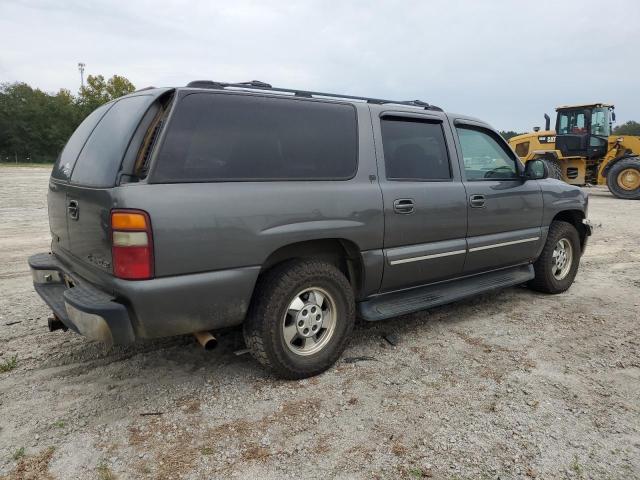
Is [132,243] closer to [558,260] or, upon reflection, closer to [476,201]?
[476,201]

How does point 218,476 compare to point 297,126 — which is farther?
point 297,126

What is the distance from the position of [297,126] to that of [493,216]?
2054 millimetres

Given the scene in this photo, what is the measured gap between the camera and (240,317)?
2.84 meters

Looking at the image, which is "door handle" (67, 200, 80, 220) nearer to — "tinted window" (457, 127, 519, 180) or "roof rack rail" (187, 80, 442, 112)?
"roof rack rail" (187, 80, 442, 112)

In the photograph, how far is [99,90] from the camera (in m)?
56.5

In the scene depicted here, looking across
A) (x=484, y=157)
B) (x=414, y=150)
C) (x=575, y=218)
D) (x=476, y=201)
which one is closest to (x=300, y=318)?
(x=414, y=150)

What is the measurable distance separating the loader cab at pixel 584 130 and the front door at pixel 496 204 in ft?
44.4

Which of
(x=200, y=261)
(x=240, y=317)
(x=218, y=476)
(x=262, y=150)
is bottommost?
(x=218, y=476)

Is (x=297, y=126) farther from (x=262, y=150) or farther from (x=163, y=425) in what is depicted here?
(x=163, y=425)

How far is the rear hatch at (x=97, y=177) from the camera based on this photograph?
2.56 metres

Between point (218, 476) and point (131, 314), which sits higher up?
point (131, 314)

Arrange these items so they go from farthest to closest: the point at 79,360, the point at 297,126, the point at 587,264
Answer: the point at 587,264 < the point at 79,360 < the point at 297,126

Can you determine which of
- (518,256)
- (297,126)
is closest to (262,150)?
(297,126)

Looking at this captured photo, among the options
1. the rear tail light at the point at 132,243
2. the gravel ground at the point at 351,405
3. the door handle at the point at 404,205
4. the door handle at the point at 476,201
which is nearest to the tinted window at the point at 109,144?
the rear tail light at the point at 132,243
